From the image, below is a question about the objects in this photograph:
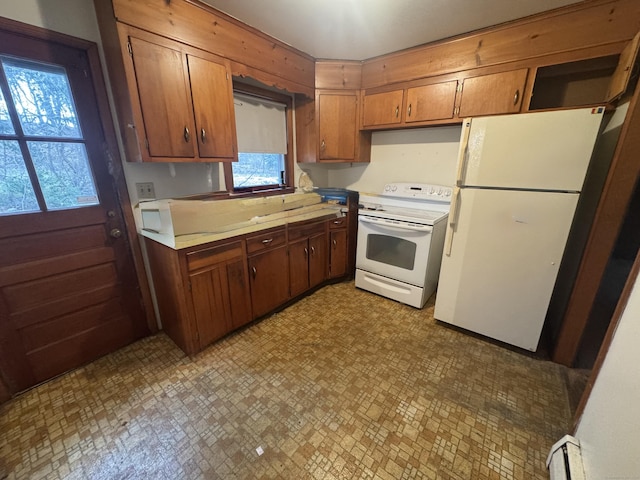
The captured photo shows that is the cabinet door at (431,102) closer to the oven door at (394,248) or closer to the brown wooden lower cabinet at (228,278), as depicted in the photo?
the oven door at (394,248)

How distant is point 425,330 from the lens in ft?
6.97

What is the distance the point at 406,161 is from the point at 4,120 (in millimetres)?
2934

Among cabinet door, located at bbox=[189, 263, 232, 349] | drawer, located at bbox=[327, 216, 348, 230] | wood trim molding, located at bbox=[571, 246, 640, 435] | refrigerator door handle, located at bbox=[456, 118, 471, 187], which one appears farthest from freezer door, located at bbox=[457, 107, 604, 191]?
cabinet door, located at bbox=[189, 263, 232, 349]

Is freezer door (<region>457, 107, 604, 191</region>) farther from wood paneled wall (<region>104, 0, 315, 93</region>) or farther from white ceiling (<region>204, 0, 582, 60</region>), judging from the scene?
wood paneled wall (<region>104, 0, 315, 93</region>)

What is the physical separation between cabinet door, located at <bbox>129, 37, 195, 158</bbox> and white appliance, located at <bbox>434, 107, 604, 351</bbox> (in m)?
1.87

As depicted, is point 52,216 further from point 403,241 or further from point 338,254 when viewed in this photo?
point 403,241

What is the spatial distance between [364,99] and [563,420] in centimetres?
278

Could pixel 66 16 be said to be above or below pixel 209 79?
above

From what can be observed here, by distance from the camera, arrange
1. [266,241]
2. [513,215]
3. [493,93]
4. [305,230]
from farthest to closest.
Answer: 1. [305,230]
2. [266,241]
3. [493,93]
4. [513,215]

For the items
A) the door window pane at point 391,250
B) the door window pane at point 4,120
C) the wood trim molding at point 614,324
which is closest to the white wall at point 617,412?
the wood trim molding at point 614,324

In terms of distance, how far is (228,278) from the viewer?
1868 millimetres

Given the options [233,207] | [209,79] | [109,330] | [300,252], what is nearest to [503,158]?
[300,252]

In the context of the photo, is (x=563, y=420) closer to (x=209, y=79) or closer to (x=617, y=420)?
(x=617, y=420)

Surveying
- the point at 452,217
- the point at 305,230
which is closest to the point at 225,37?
the point at 305,230
